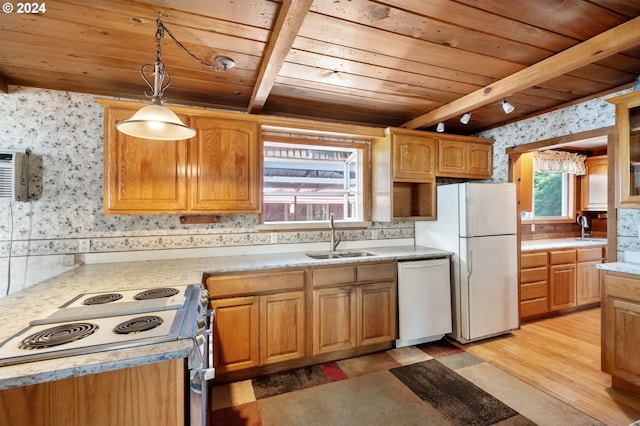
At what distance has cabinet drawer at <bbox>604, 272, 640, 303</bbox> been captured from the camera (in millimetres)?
1988

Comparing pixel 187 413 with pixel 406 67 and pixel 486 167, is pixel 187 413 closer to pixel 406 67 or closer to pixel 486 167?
pixel 406 67

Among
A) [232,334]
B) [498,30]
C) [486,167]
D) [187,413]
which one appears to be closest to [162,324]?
[187,413]

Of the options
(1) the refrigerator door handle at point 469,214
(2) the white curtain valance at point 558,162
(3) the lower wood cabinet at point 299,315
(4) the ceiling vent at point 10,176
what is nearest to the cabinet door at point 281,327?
(3) the lower wood cabinet at point 299,315

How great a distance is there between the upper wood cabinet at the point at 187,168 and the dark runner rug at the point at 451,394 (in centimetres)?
192

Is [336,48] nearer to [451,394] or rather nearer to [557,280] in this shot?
[451,394]

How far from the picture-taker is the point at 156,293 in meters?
1.59

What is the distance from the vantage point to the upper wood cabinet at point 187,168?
85.7 inches

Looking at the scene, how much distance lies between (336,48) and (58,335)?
6.62ft

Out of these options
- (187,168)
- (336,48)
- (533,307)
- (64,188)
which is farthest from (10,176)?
(533,307)

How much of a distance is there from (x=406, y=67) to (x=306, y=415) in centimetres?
253

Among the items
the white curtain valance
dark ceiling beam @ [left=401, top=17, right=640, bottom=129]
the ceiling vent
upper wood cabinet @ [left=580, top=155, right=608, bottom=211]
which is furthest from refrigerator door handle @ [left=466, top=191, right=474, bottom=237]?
the ceiling vent

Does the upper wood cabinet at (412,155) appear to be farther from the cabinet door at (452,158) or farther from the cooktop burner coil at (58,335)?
the cooktop burner coil at (58,335)

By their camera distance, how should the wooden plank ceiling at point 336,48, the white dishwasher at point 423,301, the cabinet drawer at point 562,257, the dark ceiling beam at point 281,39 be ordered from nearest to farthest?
the dark ceiling beam at point 281,39
the wooden plank ceiling at point 336,48
the white dishwasher at point 423,301
the cabinet drawer at point 562,257

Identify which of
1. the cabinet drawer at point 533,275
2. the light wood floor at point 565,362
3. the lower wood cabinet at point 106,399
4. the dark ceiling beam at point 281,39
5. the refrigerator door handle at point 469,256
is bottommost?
the light wood floor at point 565,362
